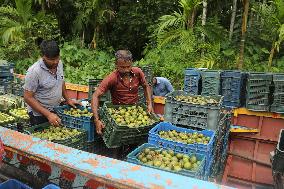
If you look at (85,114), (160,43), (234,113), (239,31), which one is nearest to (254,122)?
(234,113)

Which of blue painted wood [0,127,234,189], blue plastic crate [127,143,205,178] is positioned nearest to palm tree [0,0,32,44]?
blue plastic crate [127,143,205,178]

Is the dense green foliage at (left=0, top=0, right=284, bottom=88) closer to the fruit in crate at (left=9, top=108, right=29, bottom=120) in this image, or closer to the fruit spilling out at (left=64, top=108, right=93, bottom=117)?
the fruit in crate at (left=9, top=108, right=29, bottom=120)

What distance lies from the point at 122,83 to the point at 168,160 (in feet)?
5.47

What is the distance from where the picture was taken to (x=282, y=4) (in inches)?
355

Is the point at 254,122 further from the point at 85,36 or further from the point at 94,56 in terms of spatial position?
the point at 85,36

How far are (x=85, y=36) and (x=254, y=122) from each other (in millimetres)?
11155

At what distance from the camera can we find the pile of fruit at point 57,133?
4.39m

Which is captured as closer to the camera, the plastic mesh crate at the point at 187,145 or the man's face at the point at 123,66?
the plastic mesh crate at the point at 187,145

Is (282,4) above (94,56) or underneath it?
above

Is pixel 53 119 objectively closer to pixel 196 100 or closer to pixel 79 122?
pixel 79 122

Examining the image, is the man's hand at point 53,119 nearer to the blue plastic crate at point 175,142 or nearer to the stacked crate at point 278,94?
the blue plastic crate at point 175,142

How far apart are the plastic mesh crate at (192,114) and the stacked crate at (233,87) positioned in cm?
187

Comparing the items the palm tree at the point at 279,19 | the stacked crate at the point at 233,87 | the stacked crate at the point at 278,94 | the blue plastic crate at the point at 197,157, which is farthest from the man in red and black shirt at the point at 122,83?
the palm tree at the point at 279,19

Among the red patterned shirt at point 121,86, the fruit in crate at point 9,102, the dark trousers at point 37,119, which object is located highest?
the red patterned shirt at point 121,86
